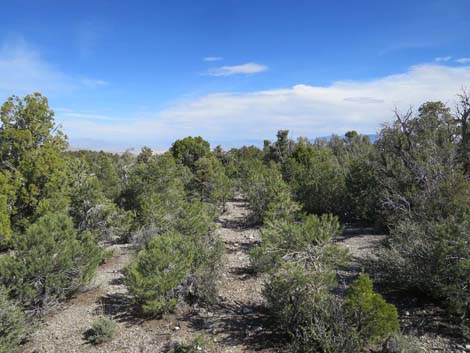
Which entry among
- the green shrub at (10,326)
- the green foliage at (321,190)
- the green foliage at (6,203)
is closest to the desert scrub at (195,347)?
the green shrub at (10,326)

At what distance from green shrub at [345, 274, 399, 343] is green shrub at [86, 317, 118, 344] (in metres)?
5.07

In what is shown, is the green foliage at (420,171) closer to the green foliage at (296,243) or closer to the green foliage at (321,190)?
the green foliage at (321,190)

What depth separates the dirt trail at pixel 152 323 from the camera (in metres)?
6.72

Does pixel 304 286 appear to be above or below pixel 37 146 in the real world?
below

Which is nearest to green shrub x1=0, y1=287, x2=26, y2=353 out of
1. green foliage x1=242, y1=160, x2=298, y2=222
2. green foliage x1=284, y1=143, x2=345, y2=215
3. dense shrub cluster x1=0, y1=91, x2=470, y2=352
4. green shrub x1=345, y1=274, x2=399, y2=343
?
dense shrub cluster x1=0, y1=91, x2=470, y2=352

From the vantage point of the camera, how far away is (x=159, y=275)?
7465 mm

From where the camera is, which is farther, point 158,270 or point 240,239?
point 240,239

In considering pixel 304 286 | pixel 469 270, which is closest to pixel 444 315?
pixel 469 270

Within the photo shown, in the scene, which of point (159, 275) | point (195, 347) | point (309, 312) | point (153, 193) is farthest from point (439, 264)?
point (153, 193)

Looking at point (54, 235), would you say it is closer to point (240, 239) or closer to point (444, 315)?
point (240, 239)

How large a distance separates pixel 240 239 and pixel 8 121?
10915 mm

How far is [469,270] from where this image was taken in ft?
19.3

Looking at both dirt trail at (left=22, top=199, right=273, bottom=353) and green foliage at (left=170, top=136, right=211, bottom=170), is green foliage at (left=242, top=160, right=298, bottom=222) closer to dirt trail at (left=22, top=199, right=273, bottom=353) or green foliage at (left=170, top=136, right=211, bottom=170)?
dirt trail at (left=22, top=199, right=273, bottom=353)

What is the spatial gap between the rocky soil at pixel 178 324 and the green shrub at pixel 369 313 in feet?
4.23
